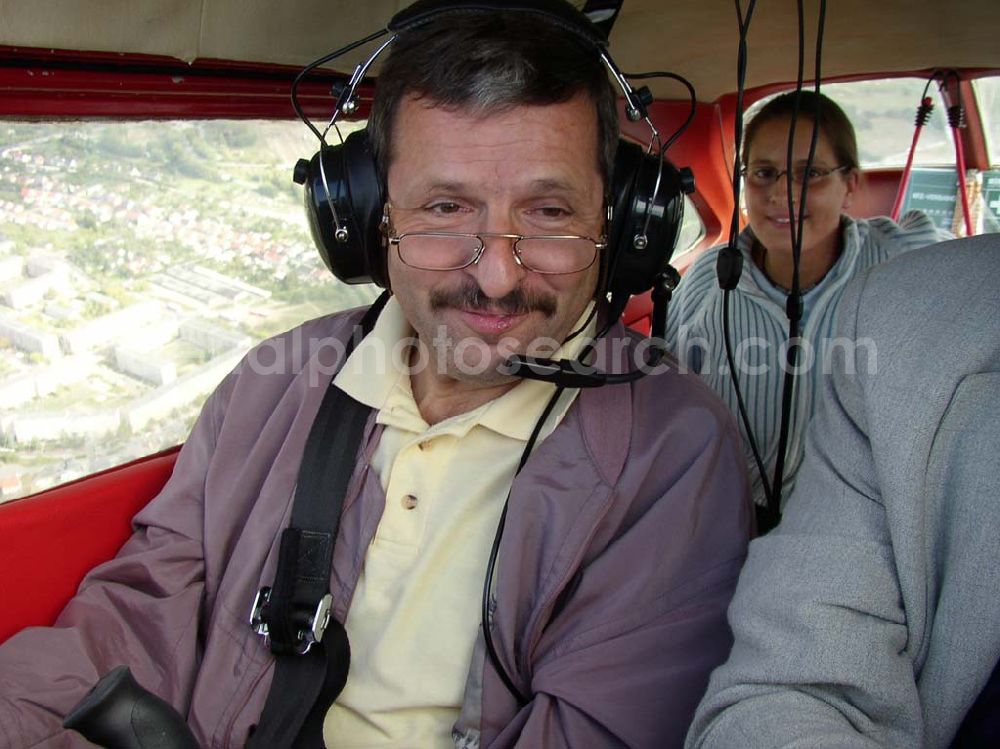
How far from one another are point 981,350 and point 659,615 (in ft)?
1.78

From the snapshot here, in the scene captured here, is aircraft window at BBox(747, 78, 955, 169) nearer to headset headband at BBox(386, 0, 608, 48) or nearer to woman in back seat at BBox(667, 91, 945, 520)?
woman in back seat at BBox(667, 91, 945, 520)

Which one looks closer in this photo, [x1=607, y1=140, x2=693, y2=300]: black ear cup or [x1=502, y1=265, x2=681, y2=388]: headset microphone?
[x1=502, y1=265, x2=681, y2=388]: headset microphone

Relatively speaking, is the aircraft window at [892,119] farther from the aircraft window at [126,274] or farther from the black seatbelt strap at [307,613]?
the black seatbelt strap at [307,613]

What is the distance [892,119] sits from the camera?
3.00 meters

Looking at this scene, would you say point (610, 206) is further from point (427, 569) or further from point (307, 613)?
point (307, 613)

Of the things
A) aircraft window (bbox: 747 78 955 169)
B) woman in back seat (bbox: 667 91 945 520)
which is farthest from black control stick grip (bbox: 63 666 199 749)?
aircraft window (bbox: 747 78 955 169)

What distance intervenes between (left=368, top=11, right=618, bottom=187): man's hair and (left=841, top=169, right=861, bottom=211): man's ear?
4.32 feet

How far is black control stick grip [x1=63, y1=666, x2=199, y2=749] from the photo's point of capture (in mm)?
848

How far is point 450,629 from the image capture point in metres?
1.35

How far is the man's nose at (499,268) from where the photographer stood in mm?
1351

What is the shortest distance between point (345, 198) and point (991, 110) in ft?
7.42

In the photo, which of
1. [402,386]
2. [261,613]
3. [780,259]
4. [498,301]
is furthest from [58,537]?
[780,259]

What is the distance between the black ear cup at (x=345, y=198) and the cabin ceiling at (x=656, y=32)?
29cm

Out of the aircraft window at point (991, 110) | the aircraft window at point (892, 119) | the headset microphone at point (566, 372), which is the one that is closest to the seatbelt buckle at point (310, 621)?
the headset microphone at point (566, 372)
